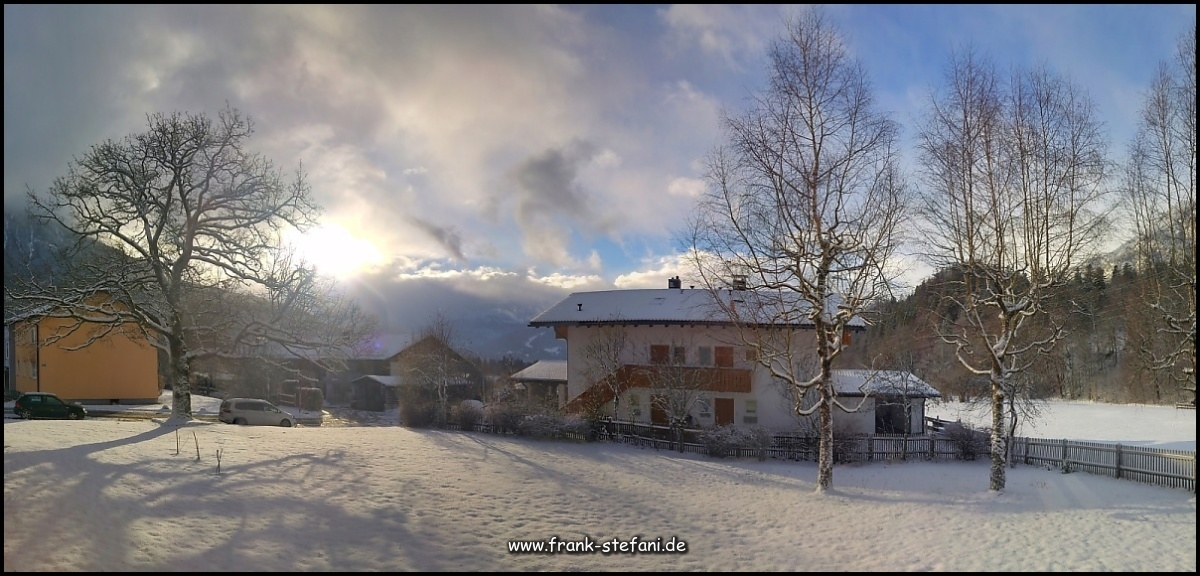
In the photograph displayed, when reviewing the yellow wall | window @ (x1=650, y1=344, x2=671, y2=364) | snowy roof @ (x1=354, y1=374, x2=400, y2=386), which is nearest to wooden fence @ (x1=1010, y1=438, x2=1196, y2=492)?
window @ (x1=650, y1=344, x2=671, y2=364)

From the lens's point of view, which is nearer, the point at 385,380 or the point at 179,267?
the point at 179,267

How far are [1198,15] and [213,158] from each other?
2901 cm

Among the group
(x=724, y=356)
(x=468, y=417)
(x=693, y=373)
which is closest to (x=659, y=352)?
(x=724, y=356)

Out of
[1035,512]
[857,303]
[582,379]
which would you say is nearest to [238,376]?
[582,379]

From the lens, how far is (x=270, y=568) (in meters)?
9.05

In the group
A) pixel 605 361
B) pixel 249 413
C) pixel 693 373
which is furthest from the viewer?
pixel 605 361

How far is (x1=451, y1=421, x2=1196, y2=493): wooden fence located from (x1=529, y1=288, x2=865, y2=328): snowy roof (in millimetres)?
7027

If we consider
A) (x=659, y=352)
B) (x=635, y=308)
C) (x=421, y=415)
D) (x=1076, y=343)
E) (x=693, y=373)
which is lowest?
(x=421, y=415)

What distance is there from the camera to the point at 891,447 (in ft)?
80.5

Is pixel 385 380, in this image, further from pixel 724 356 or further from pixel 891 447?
pixel 891 447

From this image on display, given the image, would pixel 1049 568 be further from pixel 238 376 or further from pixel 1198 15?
pixel 238 376

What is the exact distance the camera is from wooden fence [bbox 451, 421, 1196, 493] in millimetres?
19734

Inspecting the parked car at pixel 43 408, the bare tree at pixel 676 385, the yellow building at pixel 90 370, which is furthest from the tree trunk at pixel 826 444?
the yellow building at pixel 90 370

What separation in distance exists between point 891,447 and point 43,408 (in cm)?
3612
